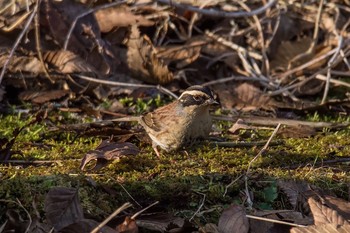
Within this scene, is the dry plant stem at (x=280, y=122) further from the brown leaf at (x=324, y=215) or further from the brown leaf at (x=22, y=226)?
the brown leaf at (x=22, y=226)

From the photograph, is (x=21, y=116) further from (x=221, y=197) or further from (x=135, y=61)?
(x=221, y=197)

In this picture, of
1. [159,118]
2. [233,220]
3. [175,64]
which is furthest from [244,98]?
[233,220]

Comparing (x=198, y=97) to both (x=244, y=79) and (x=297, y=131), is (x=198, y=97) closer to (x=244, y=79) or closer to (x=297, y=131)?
(x=297, y=131)

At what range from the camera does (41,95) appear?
7.59 m

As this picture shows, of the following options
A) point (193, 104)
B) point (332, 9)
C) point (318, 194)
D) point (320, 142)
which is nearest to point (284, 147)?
point (320, 142)

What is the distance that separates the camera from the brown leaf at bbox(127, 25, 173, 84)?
8.13m

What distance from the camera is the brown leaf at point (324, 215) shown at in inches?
176

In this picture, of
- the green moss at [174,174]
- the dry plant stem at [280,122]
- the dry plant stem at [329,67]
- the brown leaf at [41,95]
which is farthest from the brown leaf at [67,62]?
the dry plant stem at [329,67]

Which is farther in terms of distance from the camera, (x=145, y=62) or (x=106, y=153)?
(x=145, y=62)

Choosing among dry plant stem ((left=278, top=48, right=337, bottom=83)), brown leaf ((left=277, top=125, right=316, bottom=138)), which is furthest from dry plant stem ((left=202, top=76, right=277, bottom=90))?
brown leaf ((left=277, top=125, right=316, bottom=138))

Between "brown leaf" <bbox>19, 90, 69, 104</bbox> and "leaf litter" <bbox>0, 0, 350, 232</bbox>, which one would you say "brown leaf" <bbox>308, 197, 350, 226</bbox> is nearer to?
"leaf litter" <bbox>0, 0, 350, 232</bbox>

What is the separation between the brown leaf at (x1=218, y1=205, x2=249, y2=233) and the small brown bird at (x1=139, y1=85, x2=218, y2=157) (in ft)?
4.46

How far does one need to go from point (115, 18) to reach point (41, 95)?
163cm

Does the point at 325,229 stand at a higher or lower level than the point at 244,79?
higher
